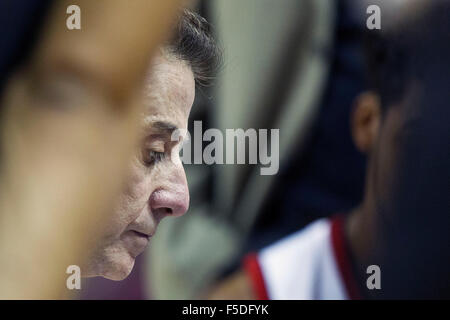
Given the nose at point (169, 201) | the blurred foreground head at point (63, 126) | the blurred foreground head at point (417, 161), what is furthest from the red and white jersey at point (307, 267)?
the blurred foreground head at point (63, 126)

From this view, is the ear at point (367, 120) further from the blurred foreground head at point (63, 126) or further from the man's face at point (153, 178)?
the blurred foreground head at point (63, 126)

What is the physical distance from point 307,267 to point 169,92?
0.94 feet

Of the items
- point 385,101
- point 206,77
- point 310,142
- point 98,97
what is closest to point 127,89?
point 98,97

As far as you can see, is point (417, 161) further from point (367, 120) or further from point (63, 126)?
point (63, 126)

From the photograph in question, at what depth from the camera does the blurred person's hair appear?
14.6 inches

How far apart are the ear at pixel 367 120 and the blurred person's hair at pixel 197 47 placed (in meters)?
0.19

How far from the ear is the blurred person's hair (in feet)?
0.63

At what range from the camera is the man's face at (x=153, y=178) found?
1.17 ft

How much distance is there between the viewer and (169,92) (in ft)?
1.23

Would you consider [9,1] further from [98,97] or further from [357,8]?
[357,8]

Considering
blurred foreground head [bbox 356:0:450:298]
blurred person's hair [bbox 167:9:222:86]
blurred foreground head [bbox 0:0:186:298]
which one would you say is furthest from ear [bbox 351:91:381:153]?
blurred foreground head [bbox 0:0:186:298]

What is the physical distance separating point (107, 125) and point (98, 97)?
1 centimetres

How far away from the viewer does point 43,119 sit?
0.74 ft

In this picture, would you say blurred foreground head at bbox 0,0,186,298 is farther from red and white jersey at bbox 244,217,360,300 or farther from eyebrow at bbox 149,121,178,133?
red and white jersey at bbox 244,217,360,300
